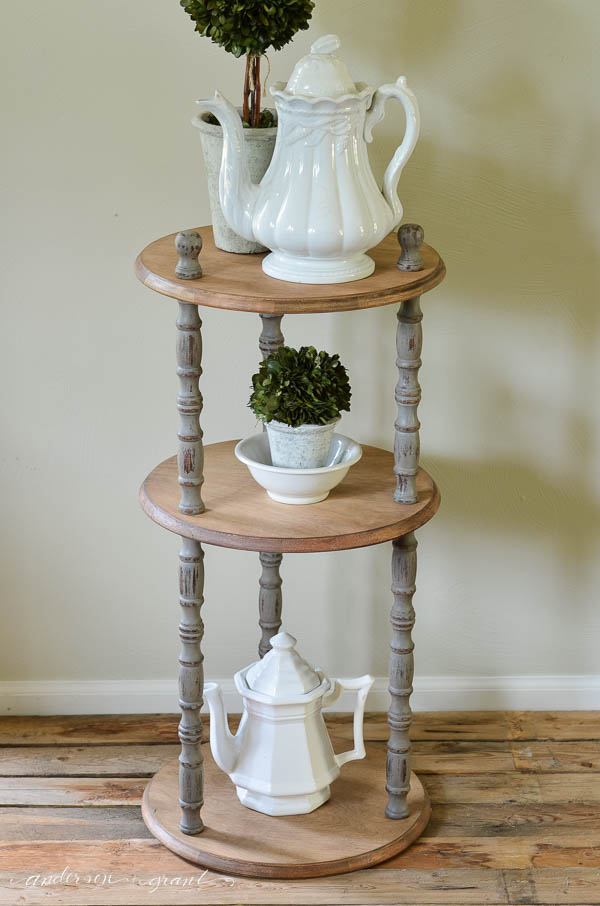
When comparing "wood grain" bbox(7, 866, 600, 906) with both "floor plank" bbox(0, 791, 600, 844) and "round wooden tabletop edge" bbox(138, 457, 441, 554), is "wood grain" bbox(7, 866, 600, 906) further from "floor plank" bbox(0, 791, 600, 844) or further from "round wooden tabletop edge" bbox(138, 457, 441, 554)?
"round wooden tabletop edge" bbox(138, 457, 441, 554)

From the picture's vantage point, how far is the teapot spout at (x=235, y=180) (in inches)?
64.9

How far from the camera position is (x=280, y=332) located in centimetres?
202

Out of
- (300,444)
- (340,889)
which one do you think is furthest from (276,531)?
(340,889)

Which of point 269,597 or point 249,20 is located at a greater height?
point 249,20

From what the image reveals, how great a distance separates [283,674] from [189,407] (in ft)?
1.72

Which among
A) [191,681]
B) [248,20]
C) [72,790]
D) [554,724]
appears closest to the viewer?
[248,20]

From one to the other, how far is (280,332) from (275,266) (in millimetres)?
334

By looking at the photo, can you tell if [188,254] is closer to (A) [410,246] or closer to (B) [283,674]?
(A) [410,246]

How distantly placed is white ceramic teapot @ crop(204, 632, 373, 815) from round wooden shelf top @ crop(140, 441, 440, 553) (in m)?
0.29

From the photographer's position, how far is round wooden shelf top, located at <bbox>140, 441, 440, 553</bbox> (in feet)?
5.59

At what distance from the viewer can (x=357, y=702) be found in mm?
1979

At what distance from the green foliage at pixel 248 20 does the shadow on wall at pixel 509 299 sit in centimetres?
45

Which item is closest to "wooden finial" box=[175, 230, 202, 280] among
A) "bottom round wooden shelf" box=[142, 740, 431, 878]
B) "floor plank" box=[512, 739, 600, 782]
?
"bottom round wooden shelf" box=[142, 740, 431, 878]

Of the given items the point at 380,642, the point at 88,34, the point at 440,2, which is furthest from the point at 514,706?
the point at 88,34
